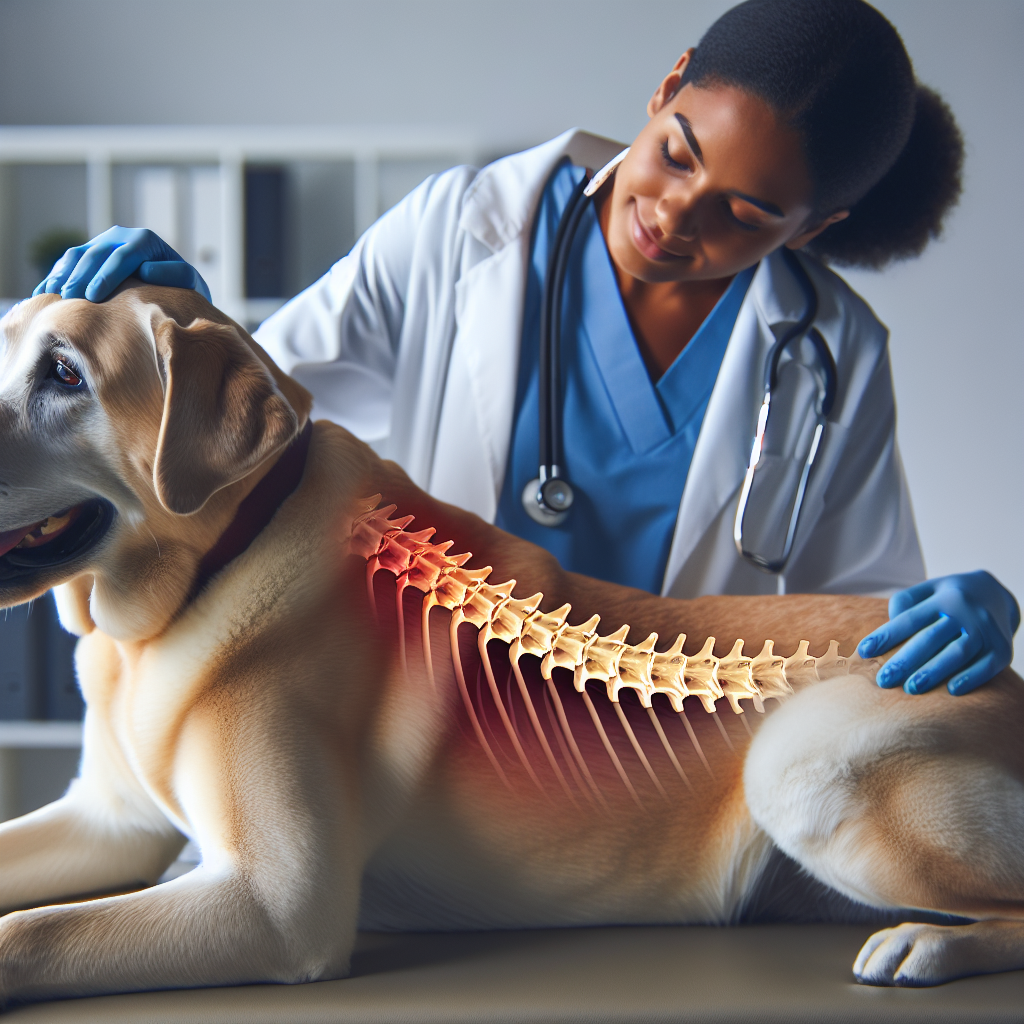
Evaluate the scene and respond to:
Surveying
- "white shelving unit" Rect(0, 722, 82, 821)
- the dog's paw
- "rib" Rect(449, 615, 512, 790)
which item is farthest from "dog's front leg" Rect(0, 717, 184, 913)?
"white shelving unit" Rect(0, 722, 82, 821)

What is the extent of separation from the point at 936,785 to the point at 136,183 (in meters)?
1.36

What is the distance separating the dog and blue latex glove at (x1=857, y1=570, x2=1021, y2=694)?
0.04 feet

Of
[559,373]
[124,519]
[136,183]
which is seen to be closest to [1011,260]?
[559,373]

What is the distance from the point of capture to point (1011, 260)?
972 mm

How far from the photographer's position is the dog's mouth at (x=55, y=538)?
497mm

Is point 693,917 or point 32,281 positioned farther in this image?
point 32,281

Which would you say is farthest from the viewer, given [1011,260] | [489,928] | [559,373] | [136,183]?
[136,183]

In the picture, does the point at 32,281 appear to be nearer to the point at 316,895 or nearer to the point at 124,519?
the point at 124,519

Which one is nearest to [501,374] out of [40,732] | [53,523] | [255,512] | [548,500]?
[548,500]

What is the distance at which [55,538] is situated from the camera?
1.70 feet

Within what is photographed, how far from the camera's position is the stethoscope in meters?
0.76

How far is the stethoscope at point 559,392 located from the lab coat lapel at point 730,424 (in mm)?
13

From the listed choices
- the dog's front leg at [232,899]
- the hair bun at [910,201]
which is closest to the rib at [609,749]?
the dog's front leg at [232,899]

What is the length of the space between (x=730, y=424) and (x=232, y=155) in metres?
0.86
